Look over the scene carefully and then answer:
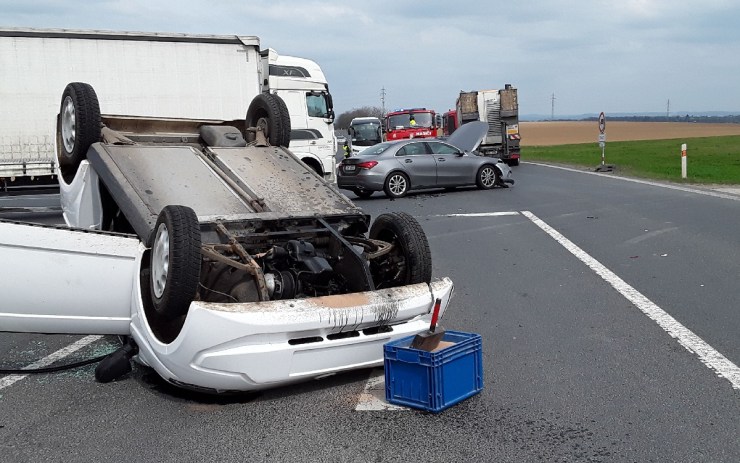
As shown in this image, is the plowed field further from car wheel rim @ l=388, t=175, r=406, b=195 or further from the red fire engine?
car wheel rim @ l=388, t=175, r=406, b=195

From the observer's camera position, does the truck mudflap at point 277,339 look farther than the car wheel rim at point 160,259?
No

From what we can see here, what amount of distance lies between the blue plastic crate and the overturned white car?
11.1 inches

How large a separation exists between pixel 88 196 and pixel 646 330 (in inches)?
179

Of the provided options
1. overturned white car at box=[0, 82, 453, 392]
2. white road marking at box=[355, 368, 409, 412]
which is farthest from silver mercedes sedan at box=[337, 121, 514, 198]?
white road marking at box=[355, 368, 409, 412]

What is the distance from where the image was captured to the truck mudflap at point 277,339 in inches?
189

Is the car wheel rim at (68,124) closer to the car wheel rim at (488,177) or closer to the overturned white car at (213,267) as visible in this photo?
the overturned white car at (213,267)

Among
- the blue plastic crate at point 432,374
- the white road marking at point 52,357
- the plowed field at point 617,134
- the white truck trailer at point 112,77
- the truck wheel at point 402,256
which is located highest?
the white truck trailer at point 112,77

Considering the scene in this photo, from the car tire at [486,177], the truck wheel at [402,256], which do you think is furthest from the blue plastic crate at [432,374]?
the car tire at [486,177]

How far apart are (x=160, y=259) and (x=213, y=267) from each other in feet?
1.75

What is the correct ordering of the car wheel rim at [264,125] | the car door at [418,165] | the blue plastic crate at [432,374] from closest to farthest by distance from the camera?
the blue plastic crate at [432,374]
the car wheel rim at [264,125]
the car door at [418,165]

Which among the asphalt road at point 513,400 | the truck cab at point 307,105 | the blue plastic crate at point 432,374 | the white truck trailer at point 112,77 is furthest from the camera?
the truck cab at point 307,105

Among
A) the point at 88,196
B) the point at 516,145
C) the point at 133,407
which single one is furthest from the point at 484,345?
the point at 516,145

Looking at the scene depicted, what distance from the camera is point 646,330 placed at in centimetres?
683

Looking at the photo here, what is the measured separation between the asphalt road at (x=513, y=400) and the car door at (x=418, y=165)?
11.6 meters
